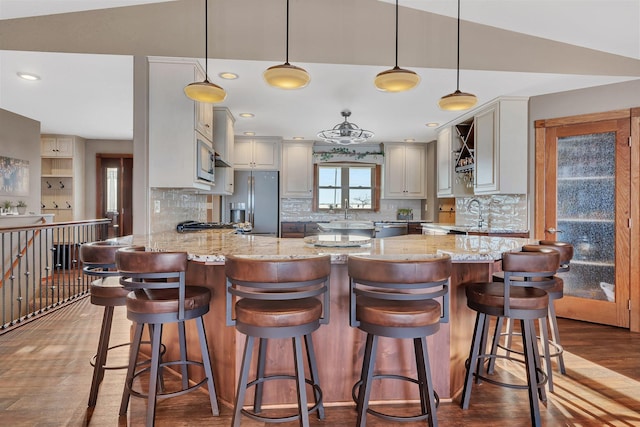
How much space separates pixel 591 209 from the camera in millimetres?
3732

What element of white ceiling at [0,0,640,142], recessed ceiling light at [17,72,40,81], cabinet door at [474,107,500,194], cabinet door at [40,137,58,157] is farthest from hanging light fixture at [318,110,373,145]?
cabinet door at [40,137,58,157]

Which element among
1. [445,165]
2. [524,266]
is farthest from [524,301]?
[445,165]

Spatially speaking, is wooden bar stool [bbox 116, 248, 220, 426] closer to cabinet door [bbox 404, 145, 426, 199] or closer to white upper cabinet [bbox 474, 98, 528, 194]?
white upper cabinet [bbox 474, 98, 528, 194]

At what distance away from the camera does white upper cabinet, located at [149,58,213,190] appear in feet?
10.4

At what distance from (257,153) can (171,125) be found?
2.93 meters

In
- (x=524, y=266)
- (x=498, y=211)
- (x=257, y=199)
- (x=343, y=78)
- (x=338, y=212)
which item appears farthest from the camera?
(x=338, y=212)

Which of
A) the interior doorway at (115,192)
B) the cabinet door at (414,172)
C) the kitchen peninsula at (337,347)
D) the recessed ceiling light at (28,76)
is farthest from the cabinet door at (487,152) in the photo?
the interior doorway at (115,192)

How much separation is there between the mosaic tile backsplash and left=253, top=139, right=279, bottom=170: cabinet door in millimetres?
3025

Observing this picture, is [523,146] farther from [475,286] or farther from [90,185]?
[90,185]

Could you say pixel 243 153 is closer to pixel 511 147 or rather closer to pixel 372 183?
pixel 372 183

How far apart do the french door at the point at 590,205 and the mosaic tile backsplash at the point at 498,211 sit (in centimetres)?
18

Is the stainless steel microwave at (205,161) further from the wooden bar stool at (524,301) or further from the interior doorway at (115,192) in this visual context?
the interior doorway at (115,192)

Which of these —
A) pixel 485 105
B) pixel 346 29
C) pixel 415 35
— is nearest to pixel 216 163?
pixel 346 29

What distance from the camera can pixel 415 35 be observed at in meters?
3.38
